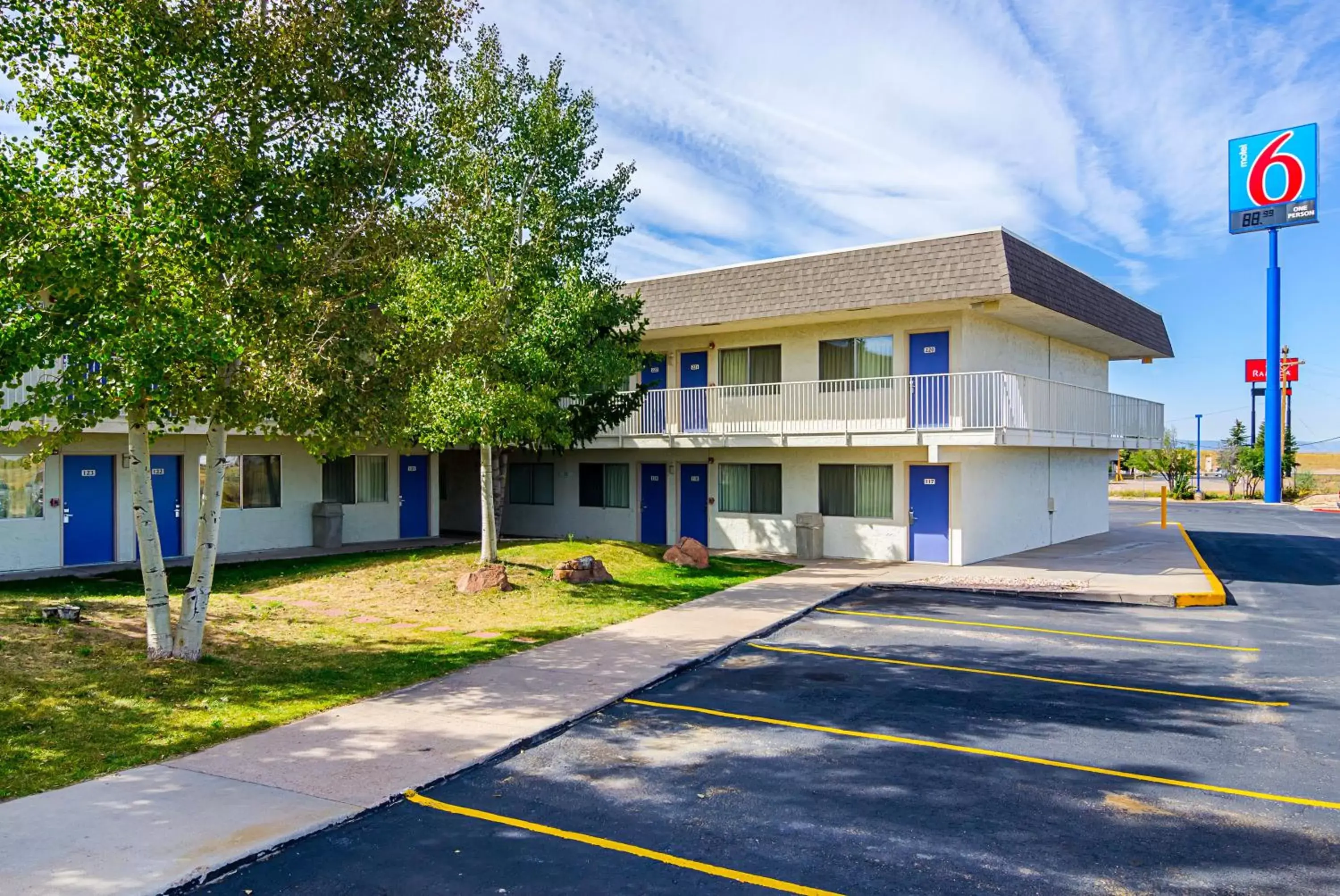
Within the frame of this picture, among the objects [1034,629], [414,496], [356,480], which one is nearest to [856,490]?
[1034,629]

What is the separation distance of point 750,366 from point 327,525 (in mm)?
11519

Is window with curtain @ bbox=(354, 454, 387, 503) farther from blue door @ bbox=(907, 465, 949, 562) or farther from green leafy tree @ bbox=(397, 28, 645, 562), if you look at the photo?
blue door @ bbox=(907, 465, 949, 562)

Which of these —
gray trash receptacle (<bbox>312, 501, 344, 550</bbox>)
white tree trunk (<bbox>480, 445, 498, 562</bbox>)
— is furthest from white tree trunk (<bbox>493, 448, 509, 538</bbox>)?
gray trash receptacle (<bbox>312, 501, 344, 550</bbox>)

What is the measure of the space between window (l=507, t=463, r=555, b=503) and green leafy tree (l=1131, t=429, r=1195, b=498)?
37.7 metres

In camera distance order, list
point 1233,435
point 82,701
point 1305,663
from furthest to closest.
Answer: point 1233,435 < point 1305,663 < point 82,701

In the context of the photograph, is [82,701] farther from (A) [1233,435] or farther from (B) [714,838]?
(A) [1233,435]

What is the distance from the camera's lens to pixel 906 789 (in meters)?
6.84

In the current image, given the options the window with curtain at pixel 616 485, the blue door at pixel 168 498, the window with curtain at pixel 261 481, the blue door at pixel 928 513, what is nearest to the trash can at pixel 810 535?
the blue door at pixel 928 513

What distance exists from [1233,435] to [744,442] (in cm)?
5396

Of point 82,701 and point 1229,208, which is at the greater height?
point 1229,208

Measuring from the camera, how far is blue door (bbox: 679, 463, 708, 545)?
23.9 metres

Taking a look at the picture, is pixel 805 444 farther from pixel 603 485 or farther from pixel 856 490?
pixel 603 485

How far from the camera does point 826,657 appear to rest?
1145 cm

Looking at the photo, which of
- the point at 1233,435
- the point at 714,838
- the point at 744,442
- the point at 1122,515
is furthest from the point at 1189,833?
the point at 1233,435
